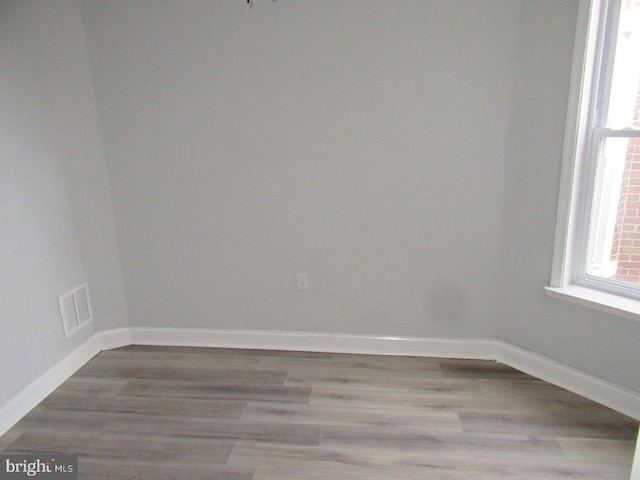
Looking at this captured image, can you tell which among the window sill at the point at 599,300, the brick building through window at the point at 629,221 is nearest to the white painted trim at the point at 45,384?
the window sill at the point at 599,300

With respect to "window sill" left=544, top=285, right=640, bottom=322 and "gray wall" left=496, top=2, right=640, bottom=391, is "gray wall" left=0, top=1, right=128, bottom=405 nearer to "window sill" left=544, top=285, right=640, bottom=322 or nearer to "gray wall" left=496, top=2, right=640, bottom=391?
"gray wall" left=496, top=2, right=640, bottom=391

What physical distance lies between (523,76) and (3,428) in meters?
3.05

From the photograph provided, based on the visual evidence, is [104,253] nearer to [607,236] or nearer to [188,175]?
[188,175]

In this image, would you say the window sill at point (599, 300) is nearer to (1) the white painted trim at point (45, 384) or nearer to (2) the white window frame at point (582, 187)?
(2) the white window frame at point (582, 187)

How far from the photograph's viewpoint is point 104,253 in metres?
2.70

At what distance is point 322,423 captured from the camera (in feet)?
6.85

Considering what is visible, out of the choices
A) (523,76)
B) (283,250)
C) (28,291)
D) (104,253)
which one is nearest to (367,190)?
(283,250)

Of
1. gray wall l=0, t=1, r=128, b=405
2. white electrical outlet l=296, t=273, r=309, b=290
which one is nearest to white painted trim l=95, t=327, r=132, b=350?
gray wall l=0, t=1, r=128, b=405

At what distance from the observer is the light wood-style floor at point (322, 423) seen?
Result: 5.97ft

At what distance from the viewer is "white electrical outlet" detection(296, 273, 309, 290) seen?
266 cm

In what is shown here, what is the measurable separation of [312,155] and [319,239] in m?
0.49

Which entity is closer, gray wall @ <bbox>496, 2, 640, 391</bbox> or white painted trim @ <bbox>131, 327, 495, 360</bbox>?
gray wall @ <bbox>496, 2, 640, 391</bbox>

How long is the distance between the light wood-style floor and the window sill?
503 mm

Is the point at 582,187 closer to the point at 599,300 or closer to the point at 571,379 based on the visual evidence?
the point at 599,300
